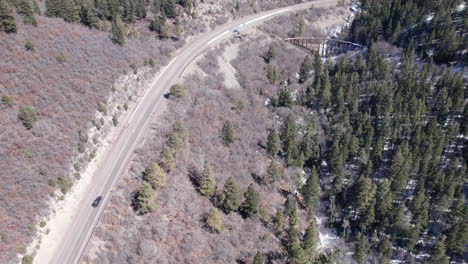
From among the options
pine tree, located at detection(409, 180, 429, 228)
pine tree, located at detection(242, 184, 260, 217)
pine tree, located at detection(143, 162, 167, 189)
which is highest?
pine tree, located at detection(143, 162, 167, 189)

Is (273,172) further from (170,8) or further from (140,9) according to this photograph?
(170,8)

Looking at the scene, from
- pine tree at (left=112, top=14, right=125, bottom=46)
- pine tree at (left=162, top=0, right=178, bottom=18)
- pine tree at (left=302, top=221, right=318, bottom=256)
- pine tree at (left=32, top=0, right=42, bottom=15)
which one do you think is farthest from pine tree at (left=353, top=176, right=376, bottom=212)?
pine tree at (left=32, top=0, right=42, bottom=15)

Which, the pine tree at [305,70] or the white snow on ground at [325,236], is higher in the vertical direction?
the pine tree at [305,70]

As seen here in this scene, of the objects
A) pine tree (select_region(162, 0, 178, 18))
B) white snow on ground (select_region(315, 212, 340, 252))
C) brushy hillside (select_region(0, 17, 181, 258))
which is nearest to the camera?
brushy hillside (select_region(0, 17, 181, 258))

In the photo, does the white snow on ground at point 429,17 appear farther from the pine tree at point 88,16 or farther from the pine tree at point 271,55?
the pine tree at point 88,16

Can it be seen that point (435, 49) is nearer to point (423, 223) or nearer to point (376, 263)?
point (423, 223)

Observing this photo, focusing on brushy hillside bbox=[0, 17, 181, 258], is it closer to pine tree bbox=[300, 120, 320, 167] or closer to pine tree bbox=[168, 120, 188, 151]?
pine tree bbox=[168, 120, 188, 151]

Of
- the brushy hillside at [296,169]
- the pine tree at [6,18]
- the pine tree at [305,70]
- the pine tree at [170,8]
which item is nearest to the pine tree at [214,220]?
the brushy hillside at [296,169]
